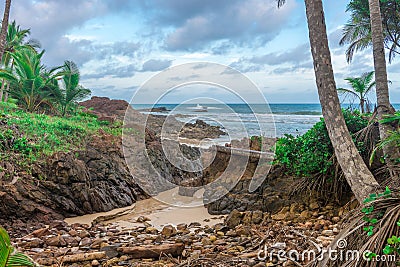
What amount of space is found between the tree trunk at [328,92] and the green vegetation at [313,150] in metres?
1.32

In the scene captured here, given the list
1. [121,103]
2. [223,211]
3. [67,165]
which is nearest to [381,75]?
[223,211]

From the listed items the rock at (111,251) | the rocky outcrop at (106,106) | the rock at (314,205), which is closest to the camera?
the rock at (111,251)

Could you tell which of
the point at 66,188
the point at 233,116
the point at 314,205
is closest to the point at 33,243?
the point at 66,188

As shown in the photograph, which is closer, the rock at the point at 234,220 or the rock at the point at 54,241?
the rock at the point at 54,241

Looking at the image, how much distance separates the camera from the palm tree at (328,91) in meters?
3.09

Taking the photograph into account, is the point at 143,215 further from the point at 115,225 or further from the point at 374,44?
the point at 374,44

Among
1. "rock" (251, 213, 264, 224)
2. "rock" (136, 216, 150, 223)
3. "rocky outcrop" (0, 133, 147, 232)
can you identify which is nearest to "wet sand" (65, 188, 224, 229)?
"rock" (136, 216, 150, 223)

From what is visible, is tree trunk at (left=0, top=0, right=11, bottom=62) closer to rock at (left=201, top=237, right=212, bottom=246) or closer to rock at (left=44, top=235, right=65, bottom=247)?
rock at (left=44, top=235, right=65, bottom=247)

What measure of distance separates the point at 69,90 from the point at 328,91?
11083mm

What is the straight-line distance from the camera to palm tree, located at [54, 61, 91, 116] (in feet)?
40.3

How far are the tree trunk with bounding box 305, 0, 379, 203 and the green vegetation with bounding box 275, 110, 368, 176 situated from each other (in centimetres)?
132

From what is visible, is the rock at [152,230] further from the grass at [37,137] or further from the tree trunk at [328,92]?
the grass at [37,137]

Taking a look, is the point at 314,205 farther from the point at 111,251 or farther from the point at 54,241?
the point at 54,241

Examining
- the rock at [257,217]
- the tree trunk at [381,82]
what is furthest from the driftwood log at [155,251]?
the tree trunk at [381,82]
